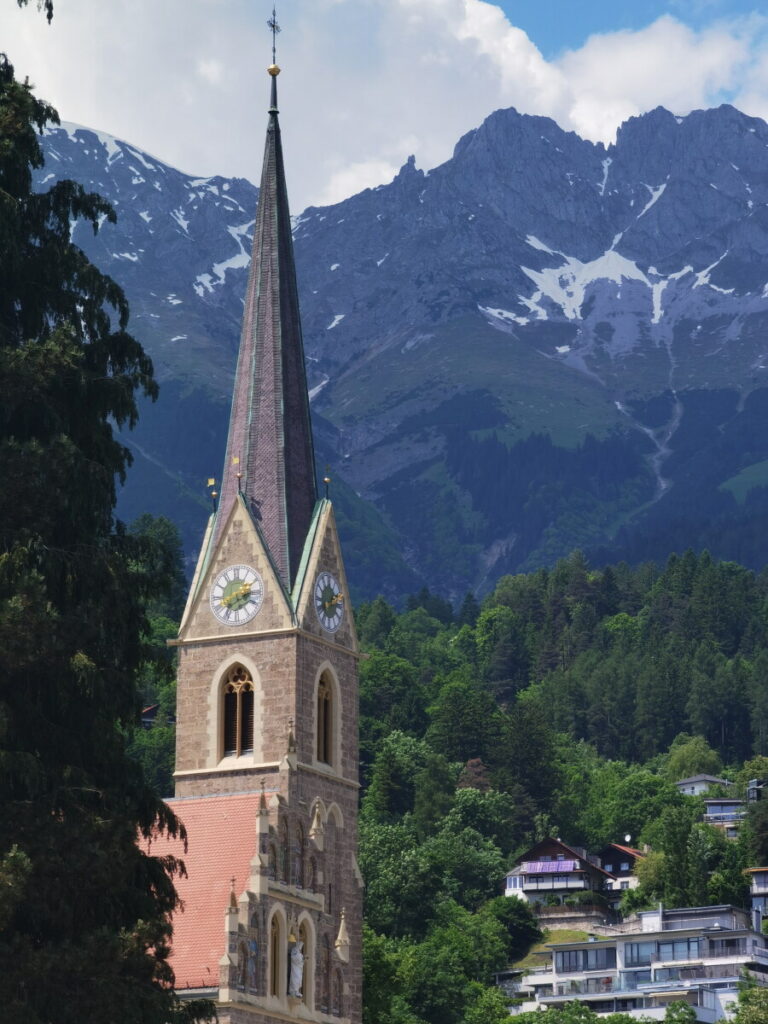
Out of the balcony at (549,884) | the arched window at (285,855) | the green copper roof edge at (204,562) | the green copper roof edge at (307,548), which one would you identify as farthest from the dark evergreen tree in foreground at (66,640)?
the balcony at (549,884)

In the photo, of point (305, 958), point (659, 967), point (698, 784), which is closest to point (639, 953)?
point (659, 967)

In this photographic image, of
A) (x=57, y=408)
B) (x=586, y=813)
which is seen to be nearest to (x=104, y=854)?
(x=57, y=408)

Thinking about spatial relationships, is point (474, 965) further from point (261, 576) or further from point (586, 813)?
point (261, 576)

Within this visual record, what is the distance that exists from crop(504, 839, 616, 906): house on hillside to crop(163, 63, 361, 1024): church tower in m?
87.1

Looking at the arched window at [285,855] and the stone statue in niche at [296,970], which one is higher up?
the arched window at [285,855]

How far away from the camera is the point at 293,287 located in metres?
80.4

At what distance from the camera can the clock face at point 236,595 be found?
7400cm

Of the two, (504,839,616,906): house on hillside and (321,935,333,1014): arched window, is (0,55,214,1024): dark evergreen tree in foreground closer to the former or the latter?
(321,935,333,1014): arched window

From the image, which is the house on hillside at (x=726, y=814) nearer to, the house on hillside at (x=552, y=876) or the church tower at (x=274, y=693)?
the house on hillside at (x=552, y=876)

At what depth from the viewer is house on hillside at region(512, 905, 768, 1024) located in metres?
137

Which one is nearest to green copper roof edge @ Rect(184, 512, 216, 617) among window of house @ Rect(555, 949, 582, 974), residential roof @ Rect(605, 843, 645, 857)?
window of house @ Rect(555, 949, 582, 974)

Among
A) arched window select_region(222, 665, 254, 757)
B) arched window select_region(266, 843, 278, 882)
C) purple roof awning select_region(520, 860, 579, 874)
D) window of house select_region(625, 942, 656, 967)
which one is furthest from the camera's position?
purple roof awning select_region(520, 860, 579, 874)

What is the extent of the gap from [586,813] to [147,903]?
15391 cm

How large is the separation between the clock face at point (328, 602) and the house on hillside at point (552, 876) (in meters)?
87.0
